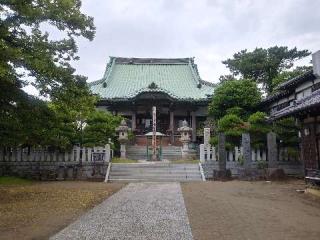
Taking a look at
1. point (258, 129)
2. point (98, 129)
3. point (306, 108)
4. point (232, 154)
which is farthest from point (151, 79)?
point (306, 108)

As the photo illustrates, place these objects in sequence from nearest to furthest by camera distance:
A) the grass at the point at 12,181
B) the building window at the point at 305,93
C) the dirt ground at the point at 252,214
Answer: the dirt ground at the point at 252,214 → the grass at the point at 12,181 → the building window at the point at 305,93

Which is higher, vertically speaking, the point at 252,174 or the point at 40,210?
the point at 252,174

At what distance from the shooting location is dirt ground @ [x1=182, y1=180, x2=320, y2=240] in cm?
812

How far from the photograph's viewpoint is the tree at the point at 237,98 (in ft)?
99.2

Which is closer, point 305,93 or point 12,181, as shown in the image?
point 12,181

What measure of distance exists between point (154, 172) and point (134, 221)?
47.5ft

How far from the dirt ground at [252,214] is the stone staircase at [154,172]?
622cm

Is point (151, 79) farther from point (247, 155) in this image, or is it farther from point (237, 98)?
point (247, 155)

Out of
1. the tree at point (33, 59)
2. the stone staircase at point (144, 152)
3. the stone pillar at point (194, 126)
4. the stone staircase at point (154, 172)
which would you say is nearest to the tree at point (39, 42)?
the tree at point (33, 59)

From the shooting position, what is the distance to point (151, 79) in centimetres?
4509

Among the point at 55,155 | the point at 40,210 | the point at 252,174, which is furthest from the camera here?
the point at 55,155

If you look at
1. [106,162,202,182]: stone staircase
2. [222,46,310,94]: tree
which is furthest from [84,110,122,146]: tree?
[222,46,310,94]: tree

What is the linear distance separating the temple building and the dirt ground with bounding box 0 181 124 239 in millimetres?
22058

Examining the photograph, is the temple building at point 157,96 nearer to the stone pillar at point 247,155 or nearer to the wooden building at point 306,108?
the wooden building at point 306,108
